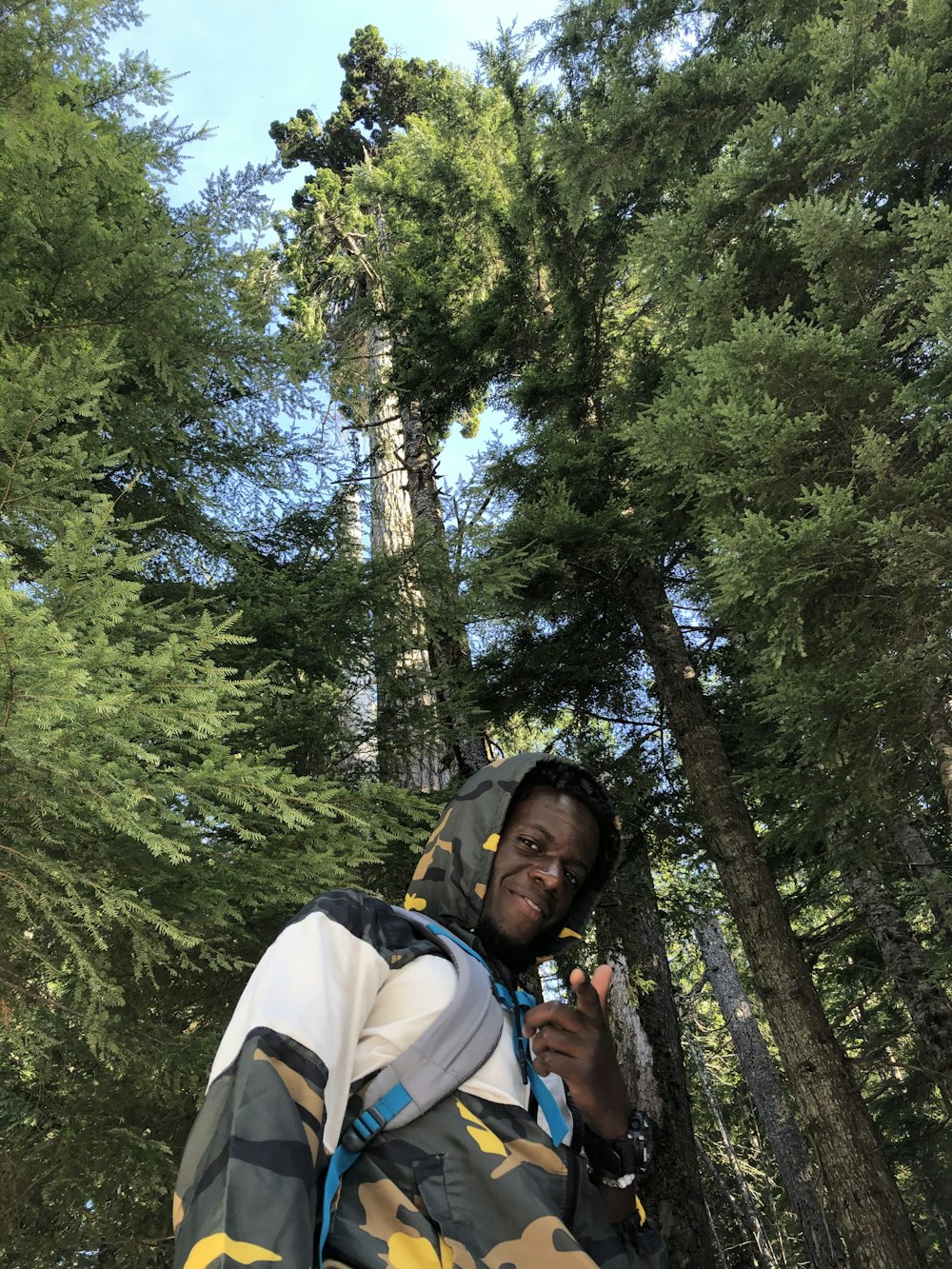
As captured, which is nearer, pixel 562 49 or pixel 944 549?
pixel 944 549

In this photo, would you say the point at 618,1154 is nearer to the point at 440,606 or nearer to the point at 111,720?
the point at 111,720

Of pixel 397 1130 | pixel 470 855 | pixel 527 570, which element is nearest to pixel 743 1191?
pixel 527 570

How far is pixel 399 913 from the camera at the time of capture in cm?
189

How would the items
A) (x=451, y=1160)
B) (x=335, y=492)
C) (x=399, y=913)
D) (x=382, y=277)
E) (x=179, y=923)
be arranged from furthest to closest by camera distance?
(x=382, y=277) → (x=335, y=492) → (x=179, y=923) → (x=399, y=913) → (x=451, y=1160)

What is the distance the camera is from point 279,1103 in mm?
1306

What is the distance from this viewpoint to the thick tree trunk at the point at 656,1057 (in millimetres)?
6750

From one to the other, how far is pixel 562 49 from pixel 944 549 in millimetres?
6964

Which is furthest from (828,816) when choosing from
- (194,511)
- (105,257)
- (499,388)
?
(499,388)

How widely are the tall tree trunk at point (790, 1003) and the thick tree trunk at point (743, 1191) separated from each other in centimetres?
928

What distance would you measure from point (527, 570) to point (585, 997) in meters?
5.41

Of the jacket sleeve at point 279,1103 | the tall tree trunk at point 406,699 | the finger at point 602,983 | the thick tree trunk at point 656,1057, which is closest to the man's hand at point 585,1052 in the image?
the finger at point 602,983

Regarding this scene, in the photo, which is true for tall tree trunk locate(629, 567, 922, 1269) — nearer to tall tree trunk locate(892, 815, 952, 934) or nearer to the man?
tall tree trunk locate(892, 815, 952, 934)

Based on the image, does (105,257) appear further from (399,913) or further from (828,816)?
(828,816)

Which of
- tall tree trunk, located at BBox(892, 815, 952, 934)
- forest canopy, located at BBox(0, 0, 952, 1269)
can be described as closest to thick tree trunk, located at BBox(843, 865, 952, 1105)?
forest canopy, located at BBox(0, 0, 952, 1269)
